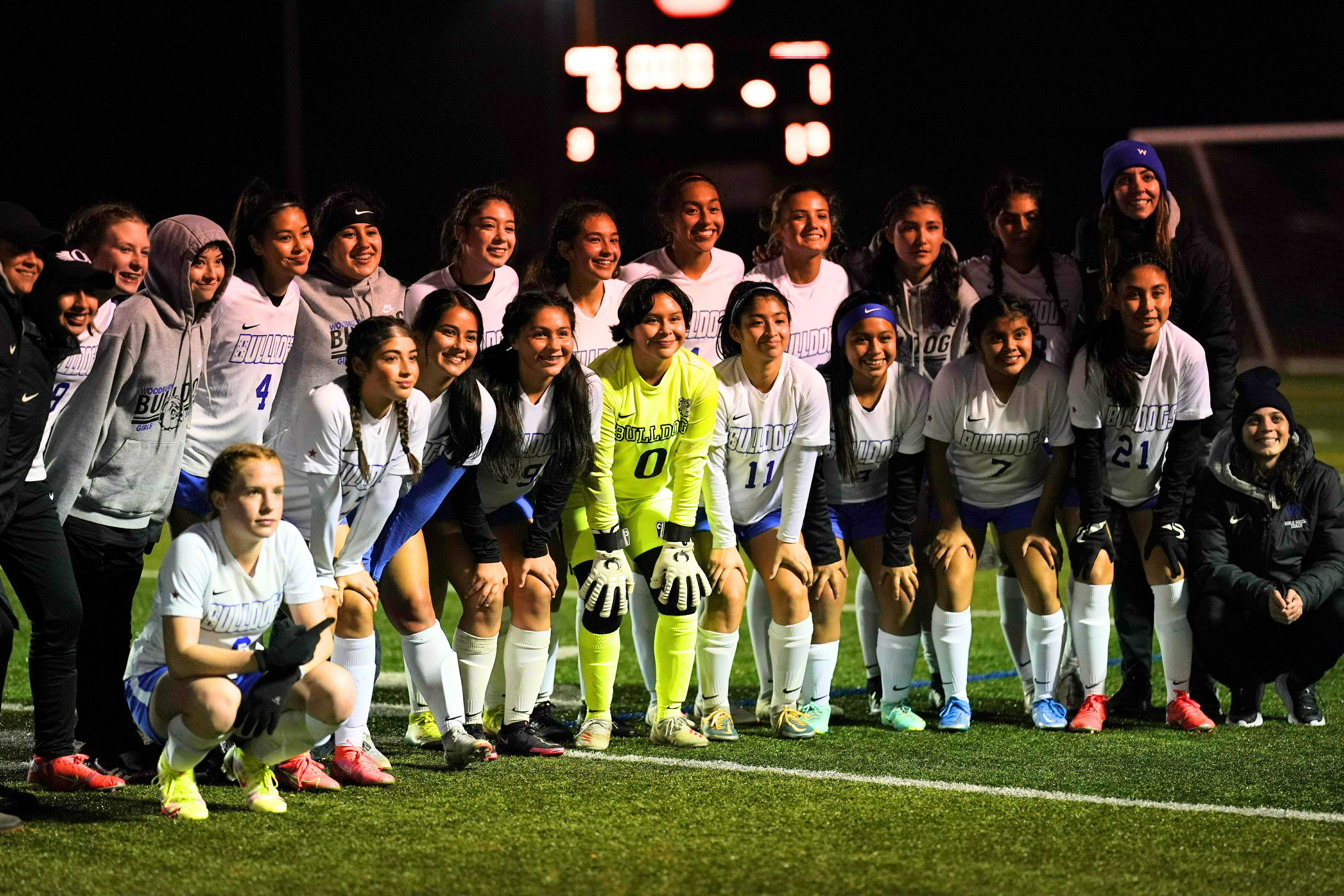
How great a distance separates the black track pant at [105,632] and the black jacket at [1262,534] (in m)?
3.44

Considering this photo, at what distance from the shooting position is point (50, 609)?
155 inches

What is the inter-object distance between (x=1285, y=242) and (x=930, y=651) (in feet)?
58.4

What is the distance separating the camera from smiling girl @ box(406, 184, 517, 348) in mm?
5121

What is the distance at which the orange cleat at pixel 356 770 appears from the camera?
4.19 meters

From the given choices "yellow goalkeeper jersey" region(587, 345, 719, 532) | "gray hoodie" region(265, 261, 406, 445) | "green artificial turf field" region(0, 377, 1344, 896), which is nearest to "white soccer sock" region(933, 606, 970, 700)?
"green artificial turf field" region(0, 377, 1344, 896)

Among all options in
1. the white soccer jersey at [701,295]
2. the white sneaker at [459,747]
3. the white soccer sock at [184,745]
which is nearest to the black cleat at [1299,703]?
the white soccer jersey at [701,295]

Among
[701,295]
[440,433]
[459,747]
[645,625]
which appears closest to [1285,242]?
[701,295]

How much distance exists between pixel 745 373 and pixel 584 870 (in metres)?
2.21

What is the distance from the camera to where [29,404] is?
374 cm

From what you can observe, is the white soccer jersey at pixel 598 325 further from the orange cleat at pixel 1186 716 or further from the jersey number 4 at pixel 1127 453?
the orange cleat at pixel 1186 716

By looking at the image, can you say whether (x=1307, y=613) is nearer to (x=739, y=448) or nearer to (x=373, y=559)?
(x=739, y=448)

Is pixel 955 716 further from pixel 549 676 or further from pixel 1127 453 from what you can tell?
pixel 549 676

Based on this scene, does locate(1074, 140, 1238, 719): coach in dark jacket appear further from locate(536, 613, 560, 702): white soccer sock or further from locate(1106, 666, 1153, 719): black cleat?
locate(536, 613, 560, 702): white soccer sock

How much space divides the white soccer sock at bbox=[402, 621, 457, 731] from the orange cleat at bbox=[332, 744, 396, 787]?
10.8 inches
